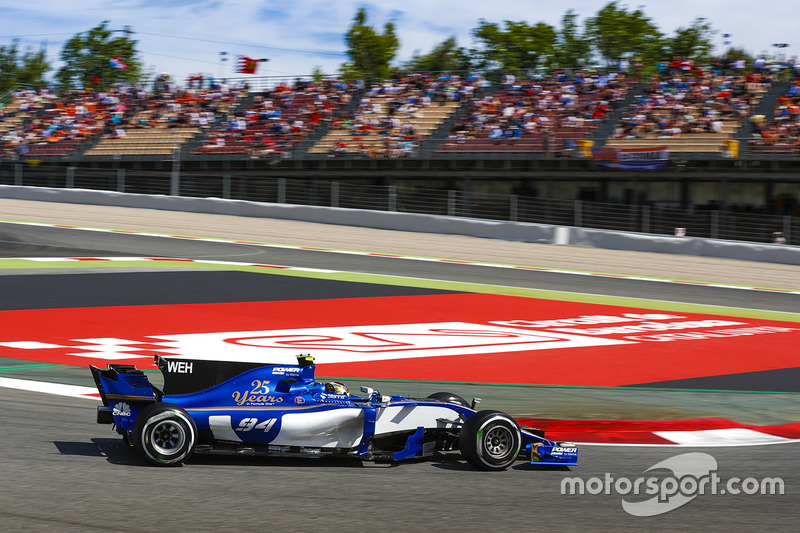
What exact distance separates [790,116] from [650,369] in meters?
20.3

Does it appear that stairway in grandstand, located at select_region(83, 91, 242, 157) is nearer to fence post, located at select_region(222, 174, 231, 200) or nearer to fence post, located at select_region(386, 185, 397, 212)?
fence post, located at select_region(222, 174, 231, 200)

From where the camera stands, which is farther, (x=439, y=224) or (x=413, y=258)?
(x=439, y=224)

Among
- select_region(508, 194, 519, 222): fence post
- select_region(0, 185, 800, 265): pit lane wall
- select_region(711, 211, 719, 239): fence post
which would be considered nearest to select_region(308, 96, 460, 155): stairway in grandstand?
select_region(0, 185, 800, 265): pit lane wall

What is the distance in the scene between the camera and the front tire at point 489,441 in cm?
603

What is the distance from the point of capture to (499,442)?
240 inches

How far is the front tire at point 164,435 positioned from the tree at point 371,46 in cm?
7909

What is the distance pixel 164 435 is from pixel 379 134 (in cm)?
2836

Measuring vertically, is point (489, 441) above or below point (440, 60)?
below

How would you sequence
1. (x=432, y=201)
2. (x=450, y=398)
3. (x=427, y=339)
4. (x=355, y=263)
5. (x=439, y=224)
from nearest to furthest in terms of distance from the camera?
(x=450, y=398)
(x=427, y=339)
(x=355, y=263)
(x=439, y=224)
(x=432, y=201)

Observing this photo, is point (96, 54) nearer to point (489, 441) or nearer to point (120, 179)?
point (120, 179)

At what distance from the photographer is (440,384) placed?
929 centimetres

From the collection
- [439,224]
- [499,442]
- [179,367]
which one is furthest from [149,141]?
[499,442]

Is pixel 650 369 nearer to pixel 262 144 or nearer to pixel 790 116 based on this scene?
pixel 790 116

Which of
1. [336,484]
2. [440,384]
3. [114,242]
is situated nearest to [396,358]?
[440,384]
